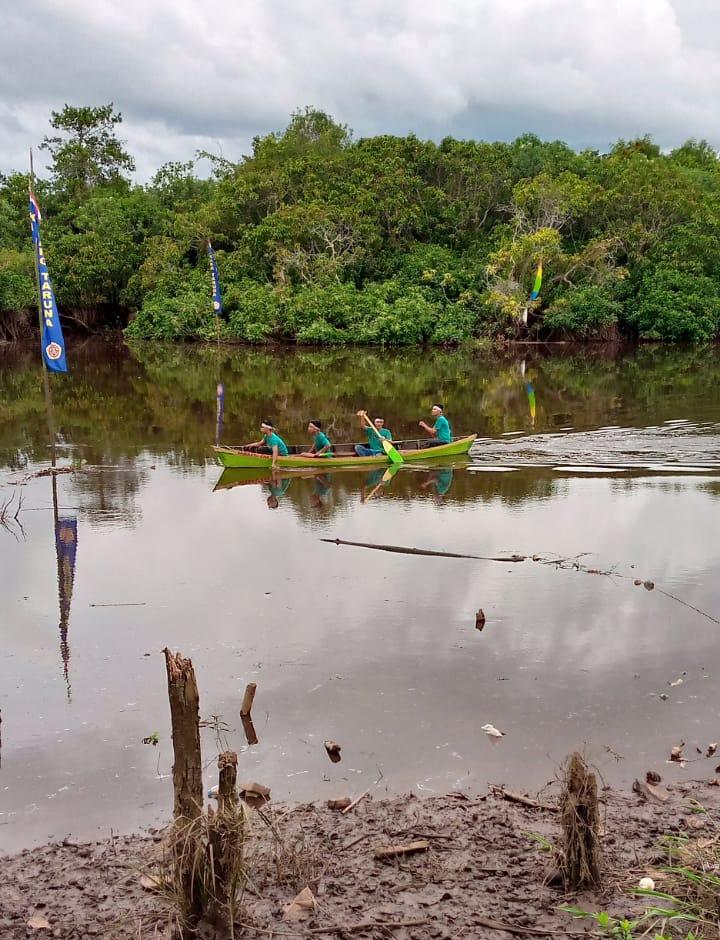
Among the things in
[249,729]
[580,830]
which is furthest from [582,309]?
[580,830]

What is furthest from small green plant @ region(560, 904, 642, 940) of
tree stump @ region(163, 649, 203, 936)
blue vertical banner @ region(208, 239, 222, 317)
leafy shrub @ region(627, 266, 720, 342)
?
leafy shrub @ region(627, 266, 720, 342)

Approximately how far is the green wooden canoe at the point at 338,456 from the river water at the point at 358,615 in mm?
401

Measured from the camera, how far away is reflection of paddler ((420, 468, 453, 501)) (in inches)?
652

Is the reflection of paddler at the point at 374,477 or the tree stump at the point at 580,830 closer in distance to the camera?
the tree stump at the point at 580,830

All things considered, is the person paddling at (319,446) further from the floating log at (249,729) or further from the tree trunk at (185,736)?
the tree trunk at (185,736)

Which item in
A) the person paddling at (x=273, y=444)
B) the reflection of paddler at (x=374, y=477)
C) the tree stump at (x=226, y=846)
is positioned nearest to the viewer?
the tree stump at (x=226, y=846)

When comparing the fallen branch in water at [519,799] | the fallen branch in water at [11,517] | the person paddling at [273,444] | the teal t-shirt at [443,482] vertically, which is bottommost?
the fallen branch in water at [519,799]

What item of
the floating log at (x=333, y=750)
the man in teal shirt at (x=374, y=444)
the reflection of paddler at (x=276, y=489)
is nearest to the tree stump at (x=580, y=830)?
the floating log at (x=333, y=750)

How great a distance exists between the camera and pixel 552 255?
1693 inches

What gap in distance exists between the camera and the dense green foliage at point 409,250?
Answer: 4450cm

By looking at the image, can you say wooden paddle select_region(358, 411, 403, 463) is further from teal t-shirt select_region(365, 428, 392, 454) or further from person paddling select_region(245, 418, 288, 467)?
person paddling select_region(245, 418, 288, 467)

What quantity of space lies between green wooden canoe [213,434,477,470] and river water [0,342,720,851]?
401mm

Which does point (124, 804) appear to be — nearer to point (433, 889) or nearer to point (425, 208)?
point (433, 889)

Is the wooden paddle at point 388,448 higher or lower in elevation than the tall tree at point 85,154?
lower
